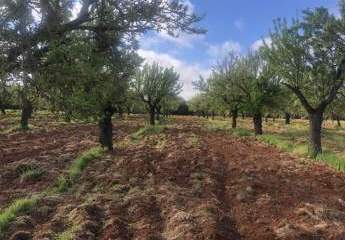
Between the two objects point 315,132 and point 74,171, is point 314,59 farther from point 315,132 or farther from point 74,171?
point 74,171

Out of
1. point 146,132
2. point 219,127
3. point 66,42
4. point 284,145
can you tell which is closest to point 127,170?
point 66,42

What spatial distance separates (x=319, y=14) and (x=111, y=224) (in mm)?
17954

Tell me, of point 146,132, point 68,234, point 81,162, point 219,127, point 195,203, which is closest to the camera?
point 68,234

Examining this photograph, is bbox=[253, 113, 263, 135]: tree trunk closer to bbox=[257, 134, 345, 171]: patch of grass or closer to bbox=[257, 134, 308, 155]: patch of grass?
bbox=[257, 134, 345, 171]: patch of grass

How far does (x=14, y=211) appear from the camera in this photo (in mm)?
13359

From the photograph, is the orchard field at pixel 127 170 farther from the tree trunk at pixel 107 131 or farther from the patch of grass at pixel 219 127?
the patch of grass at pixel 219 127

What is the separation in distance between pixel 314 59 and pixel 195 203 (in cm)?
1528

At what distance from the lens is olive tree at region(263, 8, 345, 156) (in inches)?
973

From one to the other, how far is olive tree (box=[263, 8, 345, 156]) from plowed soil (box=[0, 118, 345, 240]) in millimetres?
4965

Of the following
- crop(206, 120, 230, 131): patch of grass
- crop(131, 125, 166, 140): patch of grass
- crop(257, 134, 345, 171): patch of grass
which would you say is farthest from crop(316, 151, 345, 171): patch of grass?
crop(206, 120, 230, 131): patch of grass

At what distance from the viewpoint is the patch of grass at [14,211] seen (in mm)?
12223

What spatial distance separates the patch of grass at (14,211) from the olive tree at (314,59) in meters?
15.3

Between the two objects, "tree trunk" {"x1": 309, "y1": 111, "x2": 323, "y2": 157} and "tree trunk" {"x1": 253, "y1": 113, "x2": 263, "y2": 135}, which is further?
"tree trunk" {"x1": 253, "y1": 113, "x2": 263, "y2": 135}

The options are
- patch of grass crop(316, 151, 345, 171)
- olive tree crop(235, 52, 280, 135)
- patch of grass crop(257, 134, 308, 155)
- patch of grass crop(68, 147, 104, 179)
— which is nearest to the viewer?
patch of grass crop(68, 147, 104, 179)
